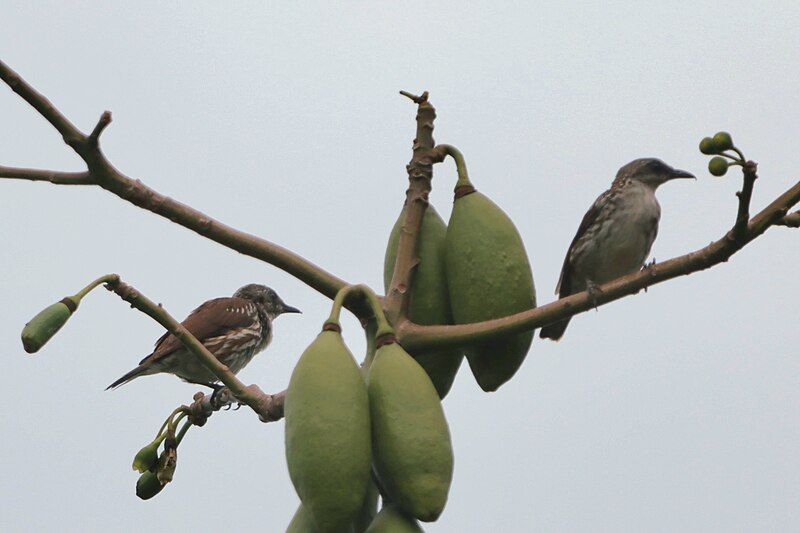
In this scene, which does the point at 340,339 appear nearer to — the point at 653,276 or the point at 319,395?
the point at 319,395

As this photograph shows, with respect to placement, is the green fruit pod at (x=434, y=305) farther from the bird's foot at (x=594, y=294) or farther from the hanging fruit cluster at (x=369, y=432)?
the bird's foot at (x=594, y=294)

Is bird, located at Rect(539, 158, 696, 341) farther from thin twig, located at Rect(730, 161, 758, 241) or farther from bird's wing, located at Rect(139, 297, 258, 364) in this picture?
bird's wing, located at Rect(139, 297, 258, 364)

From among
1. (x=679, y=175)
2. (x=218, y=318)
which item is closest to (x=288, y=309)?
(x=218, y=318)

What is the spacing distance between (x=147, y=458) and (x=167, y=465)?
0.08 metres

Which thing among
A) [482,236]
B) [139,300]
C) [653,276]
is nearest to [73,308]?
[139,300]

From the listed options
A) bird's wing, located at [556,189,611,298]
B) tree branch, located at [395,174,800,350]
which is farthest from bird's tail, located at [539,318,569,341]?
tree branch, located at [395,174,800,350]

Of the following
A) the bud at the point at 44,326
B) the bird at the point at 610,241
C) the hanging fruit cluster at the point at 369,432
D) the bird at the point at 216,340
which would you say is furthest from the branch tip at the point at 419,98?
the bird at the point at 216,340

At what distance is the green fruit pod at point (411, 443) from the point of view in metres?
2.50

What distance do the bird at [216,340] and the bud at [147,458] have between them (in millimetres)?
5206

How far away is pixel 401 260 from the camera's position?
328 cm

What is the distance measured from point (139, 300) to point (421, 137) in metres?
1.07

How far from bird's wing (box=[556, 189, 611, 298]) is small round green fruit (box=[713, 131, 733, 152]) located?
137 inches

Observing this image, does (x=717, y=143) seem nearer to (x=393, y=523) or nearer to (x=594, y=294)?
(x=594, y=294)

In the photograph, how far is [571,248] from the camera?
6.16m
